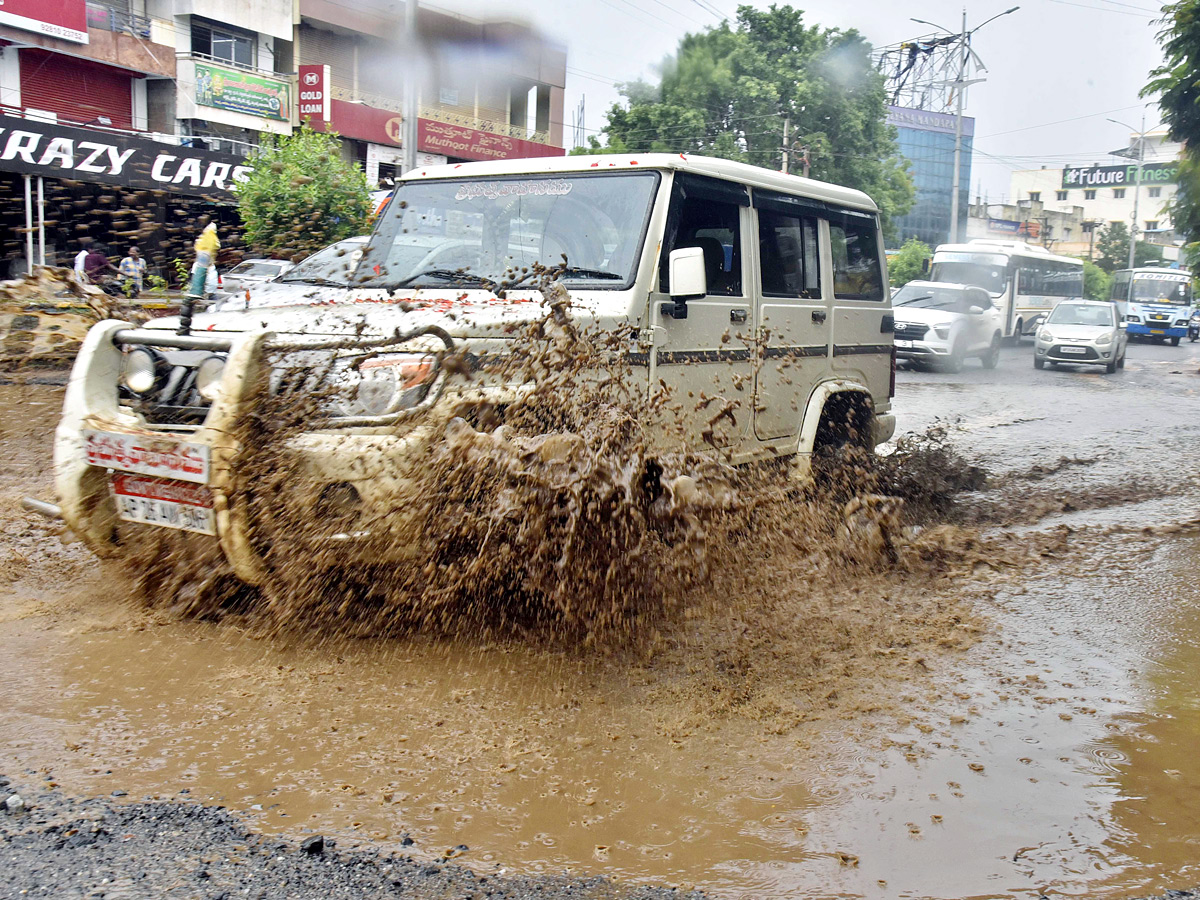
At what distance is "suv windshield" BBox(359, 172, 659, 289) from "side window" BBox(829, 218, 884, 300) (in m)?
2.02

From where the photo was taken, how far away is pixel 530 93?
40938 mm

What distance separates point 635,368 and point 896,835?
7.83ft

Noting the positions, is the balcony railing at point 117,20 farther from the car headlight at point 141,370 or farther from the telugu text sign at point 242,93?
the car headlight at point 141,370

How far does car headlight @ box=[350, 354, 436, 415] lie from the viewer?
159 inches

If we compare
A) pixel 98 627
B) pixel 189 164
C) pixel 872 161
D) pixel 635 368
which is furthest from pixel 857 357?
pixel 872 161

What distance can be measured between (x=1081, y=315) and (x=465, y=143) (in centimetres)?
2035

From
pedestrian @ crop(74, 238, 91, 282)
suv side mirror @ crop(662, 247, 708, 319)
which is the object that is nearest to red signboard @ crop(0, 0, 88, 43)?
pedestrian @ crop(74, 238, 91, 282)

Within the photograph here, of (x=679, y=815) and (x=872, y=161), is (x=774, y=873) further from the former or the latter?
(x=872, y=161)

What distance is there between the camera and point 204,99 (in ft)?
93.1

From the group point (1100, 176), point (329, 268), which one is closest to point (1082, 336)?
point (329, 268)

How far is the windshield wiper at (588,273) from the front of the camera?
4855mm

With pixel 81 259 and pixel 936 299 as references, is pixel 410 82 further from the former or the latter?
pixel 936 299

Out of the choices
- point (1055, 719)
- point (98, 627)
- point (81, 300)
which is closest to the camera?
point (1055, 719)

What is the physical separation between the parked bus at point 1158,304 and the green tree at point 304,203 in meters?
32.3
